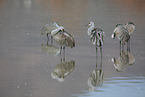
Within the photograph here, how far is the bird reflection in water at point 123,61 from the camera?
599 inches

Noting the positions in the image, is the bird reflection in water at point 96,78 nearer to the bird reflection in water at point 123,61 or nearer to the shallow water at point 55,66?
the shallow water at point 55,66

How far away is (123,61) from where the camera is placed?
52.4 ft

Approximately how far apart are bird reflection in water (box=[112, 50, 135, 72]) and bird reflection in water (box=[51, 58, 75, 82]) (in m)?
1.46

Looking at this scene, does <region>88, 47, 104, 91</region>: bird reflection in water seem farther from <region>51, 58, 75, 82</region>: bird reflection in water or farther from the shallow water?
<region>51, 58, 75, 82</region>: bird reflection in water

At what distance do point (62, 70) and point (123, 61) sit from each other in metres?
2.51

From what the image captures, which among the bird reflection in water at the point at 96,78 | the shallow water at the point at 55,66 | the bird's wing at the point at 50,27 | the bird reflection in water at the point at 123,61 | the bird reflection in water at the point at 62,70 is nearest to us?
the shallow water at the point at 55,66

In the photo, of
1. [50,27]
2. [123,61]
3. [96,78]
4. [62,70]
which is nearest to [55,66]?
[62,70]

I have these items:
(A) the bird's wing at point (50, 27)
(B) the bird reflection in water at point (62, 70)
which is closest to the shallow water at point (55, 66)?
(B) the bird reflection in water at point (62, 70)

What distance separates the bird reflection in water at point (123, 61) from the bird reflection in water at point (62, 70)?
1.46 m

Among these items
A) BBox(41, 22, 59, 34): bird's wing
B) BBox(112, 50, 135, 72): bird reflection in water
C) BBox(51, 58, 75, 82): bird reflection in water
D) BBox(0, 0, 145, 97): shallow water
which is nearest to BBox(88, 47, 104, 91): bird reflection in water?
BBox(0, 0, 145, 97): shallow water

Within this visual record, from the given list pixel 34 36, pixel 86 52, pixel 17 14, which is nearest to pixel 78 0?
pixel 17 14

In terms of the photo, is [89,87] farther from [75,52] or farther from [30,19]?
[30,19]

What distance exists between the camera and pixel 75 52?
17.5m

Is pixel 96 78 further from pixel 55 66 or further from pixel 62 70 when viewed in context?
pixel 55 66
